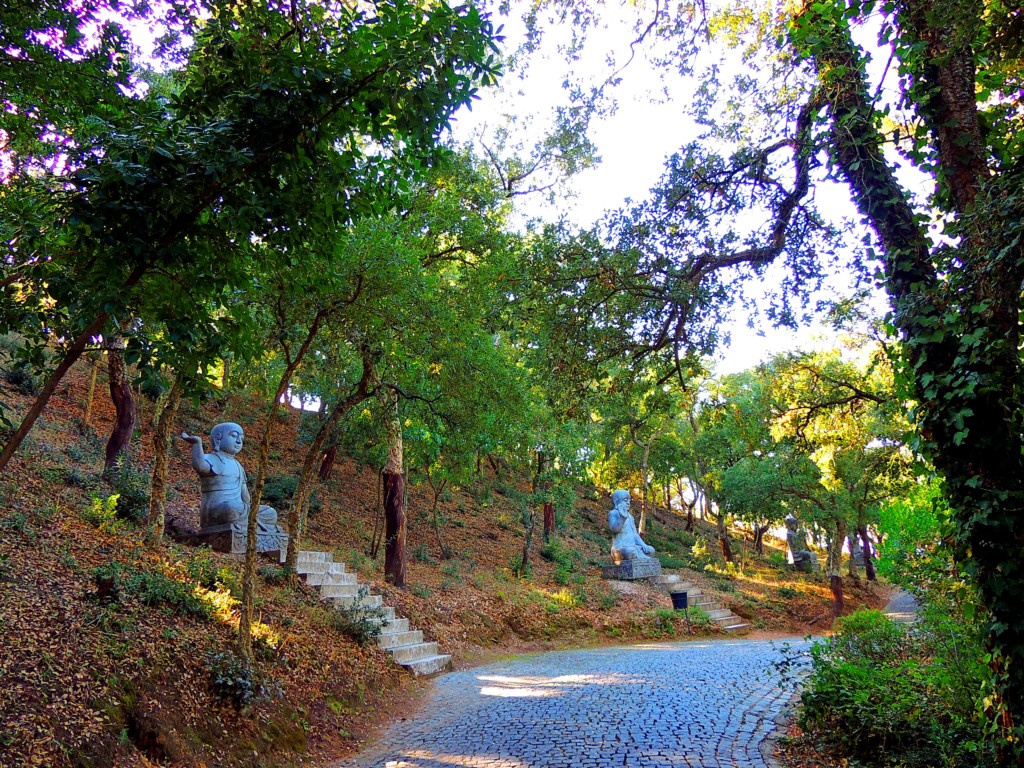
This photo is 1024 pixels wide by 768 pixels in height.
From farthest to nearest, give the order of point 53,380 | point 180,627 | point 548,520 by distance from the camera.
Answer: point 548,520, point 180,627, point 53,380

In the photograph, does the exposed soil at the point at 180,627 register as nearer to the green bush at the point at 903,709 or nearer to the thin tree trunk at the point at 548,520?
the green bush at the point at 903,709

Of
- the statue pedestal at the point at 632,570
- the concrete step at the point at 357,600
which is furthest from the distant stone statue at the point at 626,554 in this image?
the concrete step at the point at 357,600

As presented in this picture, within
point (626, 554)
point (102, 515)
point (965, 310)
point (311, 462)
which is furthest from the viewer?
point (626, 554)

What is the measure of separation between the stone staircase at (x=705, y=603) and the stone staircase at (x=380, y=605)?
364 inches

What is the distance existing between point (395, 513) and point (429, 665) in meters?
4.24

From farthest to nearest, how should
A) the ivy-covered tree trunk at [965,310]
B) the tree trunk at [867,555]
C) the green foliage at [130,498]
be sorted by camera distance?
the tree trunk at [867,555] → the green foliage at [130,498] → the ivy-covered tree trunk at [965,310]

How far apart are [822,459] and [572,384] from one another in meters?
11.4

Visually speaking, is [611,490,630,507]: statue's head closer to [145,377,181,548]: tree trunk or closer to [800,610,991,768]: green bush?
[800,610,991,768]: green bush

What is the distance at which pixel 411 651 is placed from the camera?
31.3 feet

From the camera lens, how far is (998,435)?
3.92 m

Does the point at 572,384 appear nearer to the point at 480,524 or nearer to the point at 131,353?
the point at 131,353

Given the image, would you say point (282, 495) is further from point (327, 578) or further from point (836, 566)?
point (836, 566)

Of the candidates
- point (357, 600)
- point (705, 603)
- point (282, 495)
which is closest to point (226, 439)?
point (357, 600)

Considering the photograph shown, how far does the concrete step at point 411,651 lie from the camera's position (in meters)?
9.12
